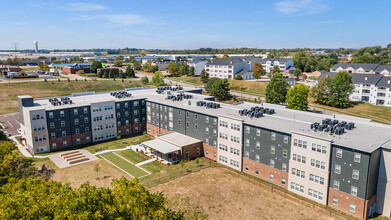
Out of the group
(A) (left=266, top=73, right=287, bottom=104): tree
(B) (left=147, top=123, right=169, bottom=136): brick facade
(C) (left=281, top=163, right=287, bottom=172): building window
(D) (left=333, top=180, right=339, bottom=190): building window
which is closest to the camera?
(D) (left=333, top=180, right=339, bottom=190): building window

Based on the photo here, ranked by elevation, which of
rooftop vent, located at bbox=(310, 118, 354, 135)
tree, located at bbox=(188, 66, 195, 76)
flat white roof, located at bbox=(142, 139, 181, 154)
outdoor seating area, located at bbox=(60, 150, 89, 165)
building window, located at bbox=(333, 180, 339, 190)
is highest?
tree, located at bbox=(188, 66, 195, 76)

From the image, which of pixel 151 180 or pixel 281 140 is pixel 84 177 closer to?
pixel 151 180

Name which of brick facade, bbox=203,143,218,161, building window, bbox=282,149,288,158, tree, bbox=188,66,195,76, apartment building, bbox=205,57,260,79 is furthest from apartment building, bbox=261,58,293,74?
building window, bbox=282,149,288,158

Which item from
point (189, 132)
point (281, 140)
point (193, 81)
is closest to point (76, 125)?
point (189, 132)

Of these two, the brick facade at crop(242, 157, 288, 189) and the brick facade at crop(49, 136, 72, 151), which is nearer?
the brick facade at crop(242, 157, 288, 189)

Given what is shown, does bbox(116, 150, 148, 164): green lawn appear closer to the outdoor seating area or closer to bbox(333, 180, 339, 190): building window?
the outdoor seating area

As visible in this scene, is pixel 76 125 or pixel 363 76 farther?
pixel 363 76

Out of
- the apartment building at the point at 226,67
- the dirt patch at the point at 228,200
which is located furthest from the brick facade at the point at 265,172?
→ the apartment building at the point at 226,67
